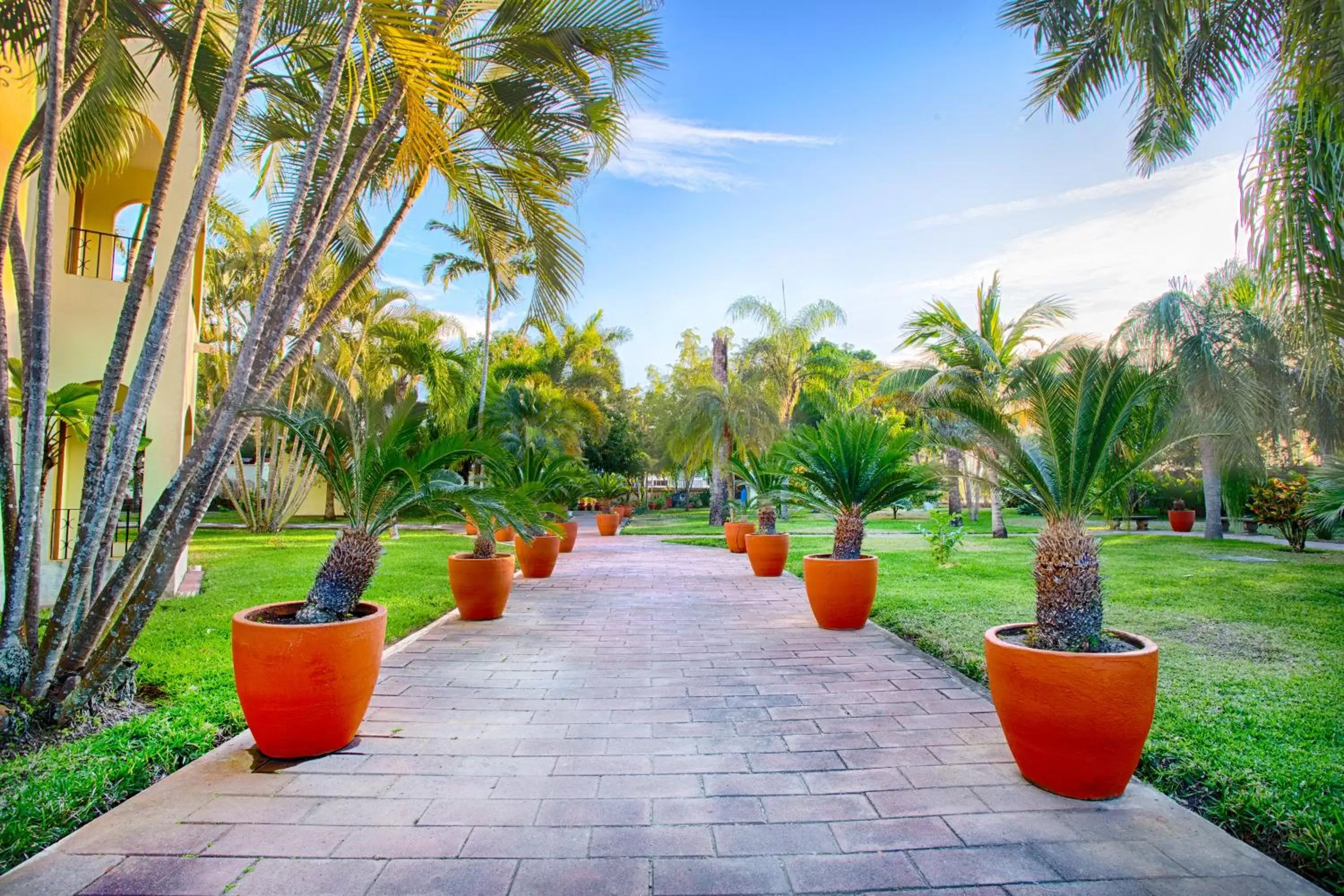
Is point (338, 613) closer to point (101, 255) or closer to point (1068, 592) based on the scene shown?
point (1068, 592)

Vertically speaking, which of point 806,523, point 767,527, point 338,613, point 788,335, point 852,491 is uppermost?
point 788,335

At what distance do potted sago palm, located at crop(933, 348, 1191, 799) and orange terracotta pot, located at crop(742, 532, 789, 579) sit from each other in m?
6.21

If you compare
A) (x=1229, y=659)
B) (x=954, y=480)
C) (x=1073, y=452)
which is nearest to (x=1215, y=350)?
(x=1229, y=659)

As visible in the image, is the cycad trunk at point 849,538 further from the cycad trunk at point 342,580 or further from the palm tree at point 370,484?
the cycad trunk at point 342,580

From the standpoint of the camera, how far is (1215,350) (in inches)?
563

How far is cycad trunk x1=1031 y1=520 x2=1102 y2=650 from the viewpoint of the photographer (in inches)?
128

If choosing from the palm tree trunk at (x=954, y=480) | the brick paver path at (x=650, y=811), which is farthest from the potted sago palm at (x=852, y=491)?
the brick paver path at (x=650, y=811)

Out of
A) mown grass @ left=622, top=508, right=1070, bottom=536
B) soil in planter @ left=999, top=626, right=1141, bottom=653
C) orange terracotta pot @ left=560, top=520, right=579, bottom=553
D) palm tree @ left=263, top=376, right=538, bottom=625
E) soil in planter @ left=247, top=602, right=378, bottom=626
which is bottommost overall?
mown grass @ left=622, top=508, right=1070, bottom=536

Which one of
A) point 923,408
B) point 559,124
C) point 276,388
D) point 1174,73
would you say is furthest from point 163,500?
point 1174,73

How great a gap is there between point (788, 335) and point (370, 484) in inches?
881

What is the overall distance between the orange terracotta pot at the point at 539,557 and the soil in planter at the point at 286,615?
6.54m

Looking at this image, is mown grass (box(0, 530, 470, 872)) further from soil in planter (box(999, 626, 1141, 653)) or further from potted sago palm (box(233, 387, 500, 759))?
soil in planter (box(999, 626, 1141, 653))

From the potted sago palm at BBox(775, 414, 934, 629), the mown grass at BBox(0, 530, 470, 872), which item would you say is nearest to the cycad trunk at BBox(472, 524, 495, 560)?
the mown grass at BBox(0, 530, 470, 872)

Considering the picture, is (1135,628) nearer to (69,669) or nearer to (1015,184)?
(1015,184)
